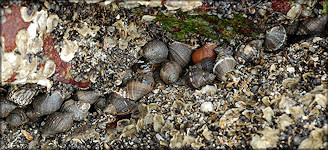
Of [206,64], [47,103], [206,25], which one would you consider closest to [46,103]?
[47,103]

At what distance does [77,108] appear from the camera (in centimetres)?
405

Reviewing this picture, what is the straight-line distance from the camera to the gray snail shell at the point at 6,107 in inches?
148

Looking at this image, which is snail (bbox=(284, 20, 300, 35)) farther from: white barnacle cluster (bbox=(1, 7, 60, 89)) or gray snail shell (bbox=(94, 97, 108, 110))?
white barnacle cluster (bbox=(1, 7, 60, 89))

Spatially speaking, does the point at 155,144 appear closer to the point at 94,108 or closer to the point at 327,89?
the point at 94,108

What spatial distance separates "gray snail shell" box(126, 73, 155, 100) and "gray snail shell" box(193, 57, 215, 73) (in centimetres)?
73

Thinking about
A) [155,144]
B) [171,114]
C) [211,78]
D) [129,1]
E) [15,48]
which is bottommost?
[155,144]

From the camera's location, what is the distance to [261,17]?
12.5 feet

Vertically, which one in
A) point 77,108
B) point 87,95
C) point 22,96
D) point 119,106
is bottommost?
point 119,106

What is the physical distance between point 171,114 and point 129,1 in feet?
5.10

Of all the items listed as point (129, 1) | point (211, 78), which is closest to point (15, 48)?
point (129, 1)

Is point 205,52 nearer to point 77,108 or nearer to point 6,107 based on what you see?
point 77,108

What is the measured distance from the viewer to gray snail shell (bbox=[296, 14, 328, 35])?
372 centimetres

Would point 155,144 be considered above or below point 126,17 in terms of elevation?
below

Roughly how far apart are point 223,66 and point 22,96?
278cm
